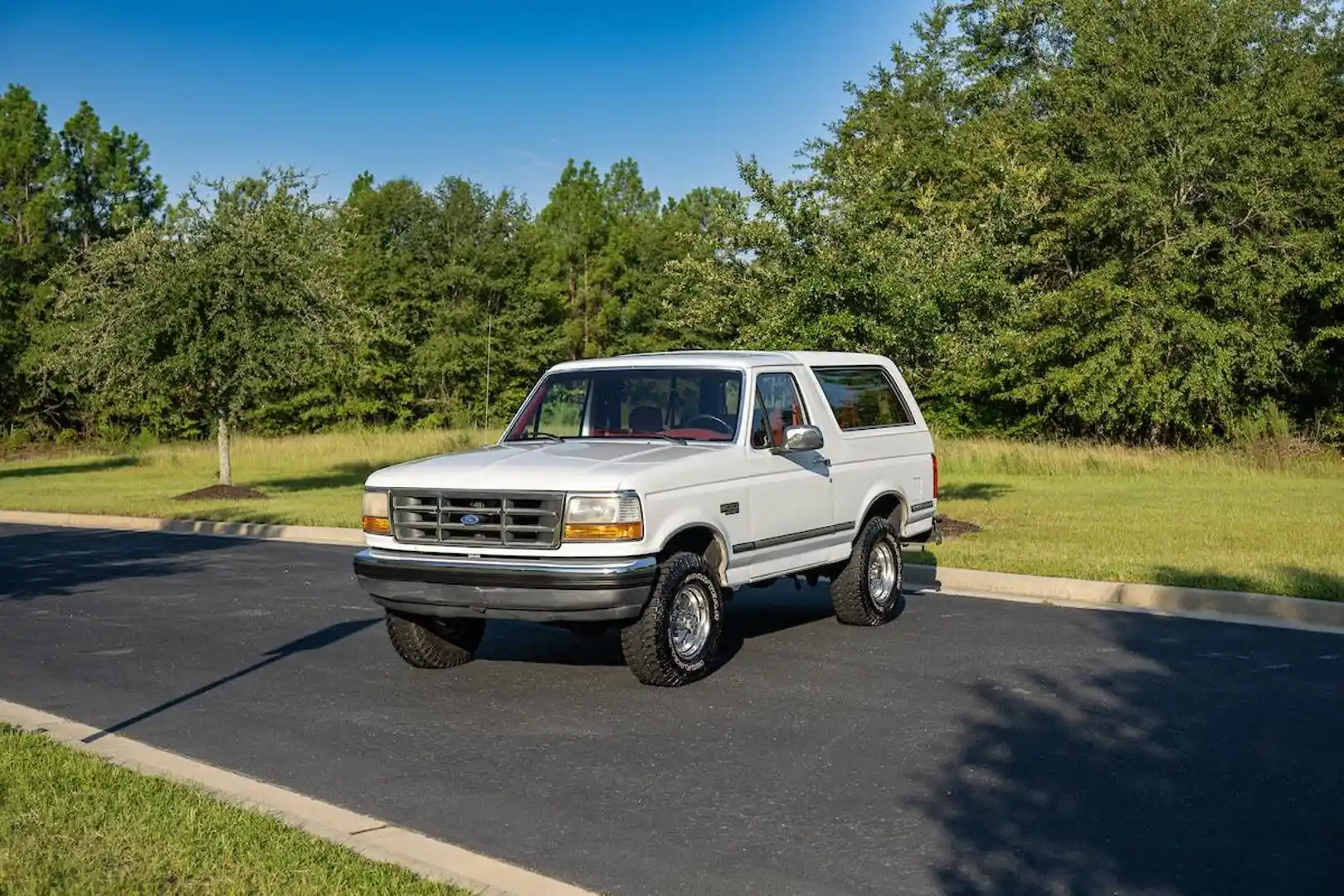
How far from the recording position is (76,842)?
17.6 ft

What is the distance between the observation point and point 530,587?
8344 millimetres

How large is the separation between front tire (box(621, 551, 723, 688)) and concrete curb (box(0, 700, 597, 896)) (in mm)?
2653

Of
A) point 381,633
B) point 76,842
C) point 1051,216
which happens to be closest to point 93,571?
point 381,633

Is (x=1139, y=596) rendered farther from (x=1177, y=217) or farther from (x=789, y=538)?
(x=1177, y=217)

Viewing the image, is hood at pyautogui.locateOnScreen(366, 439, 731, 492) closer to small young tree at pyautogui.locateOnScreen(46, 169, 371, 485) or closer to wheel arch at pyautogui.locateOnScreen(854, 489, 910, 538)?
wheel arch at pyautogui.locateOnScreen(854, 489, 910, 538)

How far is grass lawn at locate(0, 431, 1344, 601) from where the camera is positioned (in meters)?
13.7

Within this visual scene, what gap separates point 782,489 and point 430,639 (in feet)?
8.44

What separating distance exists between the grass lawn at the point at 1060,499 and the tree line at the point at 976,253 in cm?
218

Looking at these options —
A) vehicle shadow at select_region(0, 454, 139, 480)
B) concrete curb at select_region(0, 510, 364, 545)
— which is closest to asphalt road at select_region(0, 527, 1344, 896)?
concrete curb at select_region(0, 510, 364, 545)

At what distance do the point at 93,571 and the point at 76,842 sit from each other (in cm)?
1060

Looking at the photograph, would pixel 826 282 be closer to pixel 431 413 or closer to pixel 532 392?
pixel 532 392

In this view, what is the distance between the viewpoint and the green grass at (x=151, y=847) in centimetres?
489

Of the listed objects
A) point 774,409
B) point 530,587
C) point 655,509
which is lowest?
point 530,587

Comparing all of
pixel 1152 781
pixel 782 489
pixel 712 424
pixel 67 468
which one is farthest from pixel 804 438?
pixel 67 468
